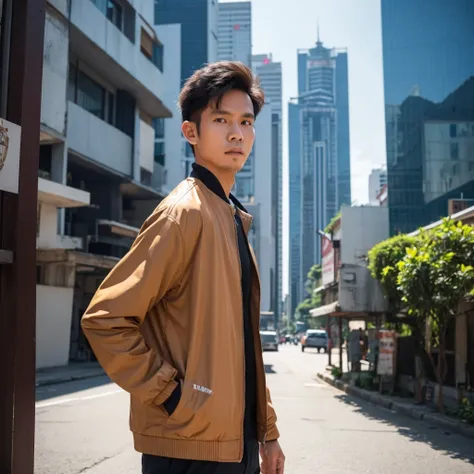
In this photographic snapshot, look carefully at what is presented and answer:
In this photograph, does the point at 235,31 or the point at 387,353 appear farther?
the point at 235,31

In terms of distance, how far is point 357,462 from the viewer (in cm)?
654

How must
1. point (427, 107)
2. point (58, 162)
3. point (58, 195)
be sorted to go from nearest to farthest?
1. point (58, 195)
2. point (58, 162)
3. point (427, 107)

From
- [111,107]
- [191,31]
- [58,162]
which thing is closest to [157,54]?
[111,107]

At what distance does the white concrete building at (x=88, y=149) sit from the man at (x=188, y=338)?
62.3 ft

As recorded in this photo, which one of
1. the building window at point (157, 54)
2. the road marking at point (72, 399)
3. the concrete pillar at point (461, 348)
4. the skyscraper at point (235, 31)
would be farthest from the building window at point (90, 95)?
the skyscraper at point (235, 31)

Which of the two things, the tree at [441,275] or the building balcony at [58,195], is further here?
the building balcony at [58,195]

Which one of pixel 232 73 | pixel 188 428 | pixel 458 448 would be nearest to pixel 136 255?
pixel 188 428

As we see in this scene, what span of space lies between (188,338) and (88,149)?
25.0m

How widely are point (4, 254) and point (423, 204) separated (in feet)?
156

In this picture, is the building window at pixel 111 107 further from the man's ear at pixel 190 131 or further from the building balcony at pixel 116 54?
the man's ear at pixel 190 131

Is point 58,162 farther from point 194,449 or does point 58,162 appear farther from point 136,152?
point 194,449

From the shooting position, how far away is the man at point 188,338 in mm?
1609

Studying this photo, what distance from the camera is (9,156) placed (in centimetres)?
204

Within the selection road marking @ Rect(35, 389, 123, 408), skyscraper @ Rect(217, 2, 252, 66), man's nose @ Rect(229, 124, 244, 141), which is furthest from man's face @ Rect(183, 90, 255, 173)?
skyscraper @ Rect(217, 2, 252, 66)
